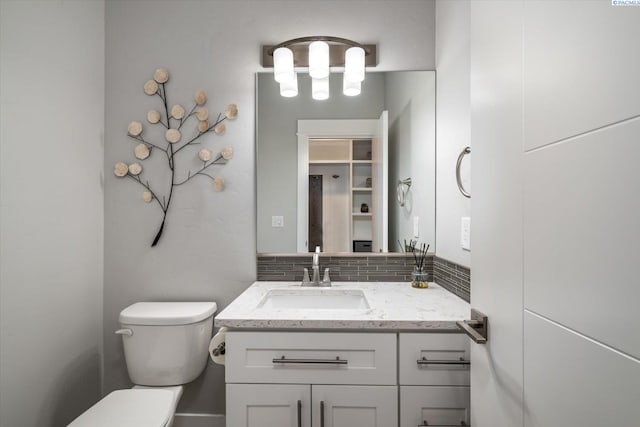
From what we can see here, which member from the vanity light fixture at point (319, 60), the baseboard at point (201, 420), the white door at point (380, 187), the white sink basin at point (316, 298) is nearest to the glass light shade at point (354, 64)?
the vanity light fixture at point (319, 60)

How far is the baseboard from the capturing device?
5.70 ft

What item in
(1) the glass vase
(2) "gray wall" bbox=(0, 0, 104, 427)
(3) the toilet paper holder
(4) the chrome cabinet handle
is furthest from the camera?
(1) the glass vase

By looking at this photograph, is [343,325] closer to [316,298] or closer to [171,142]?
[316,298]

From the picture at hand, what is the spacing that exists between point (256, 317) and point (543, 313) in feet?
2.93

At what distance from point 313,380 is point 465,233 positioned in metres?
0.82

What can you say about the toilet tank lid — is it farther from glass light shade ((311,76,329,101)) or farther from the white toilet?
glass light shade ((311,76,329,101))

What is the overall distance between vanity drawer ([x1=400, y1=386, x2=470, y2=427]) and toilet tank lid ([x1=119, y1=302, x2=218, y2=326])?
97 cm

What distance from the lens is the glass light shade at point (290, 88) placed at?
5.61ft

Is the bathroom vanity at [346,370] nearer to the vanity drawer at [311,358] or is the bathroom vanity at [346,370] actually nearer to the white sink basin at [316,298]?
the vanity drawer at [311,358]

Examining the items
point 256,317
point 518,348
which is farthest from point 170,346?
point 518,348

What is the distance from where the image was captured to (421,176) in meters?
1.70

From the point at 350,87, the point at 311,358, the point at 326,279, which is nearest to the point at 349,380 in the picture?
the point at 311,358

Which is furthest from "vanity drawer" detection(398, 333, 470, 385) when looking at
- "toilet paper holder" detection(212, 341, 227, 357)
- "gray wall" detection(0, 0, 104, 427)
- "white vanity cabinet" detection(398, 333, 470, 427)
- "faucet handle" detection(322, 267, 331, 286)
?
"gray wall" detection(0, 0, 104, 427)

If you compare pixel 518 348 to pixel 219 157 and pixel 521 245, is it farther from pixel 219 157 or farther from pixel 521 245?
pixel 219 157
